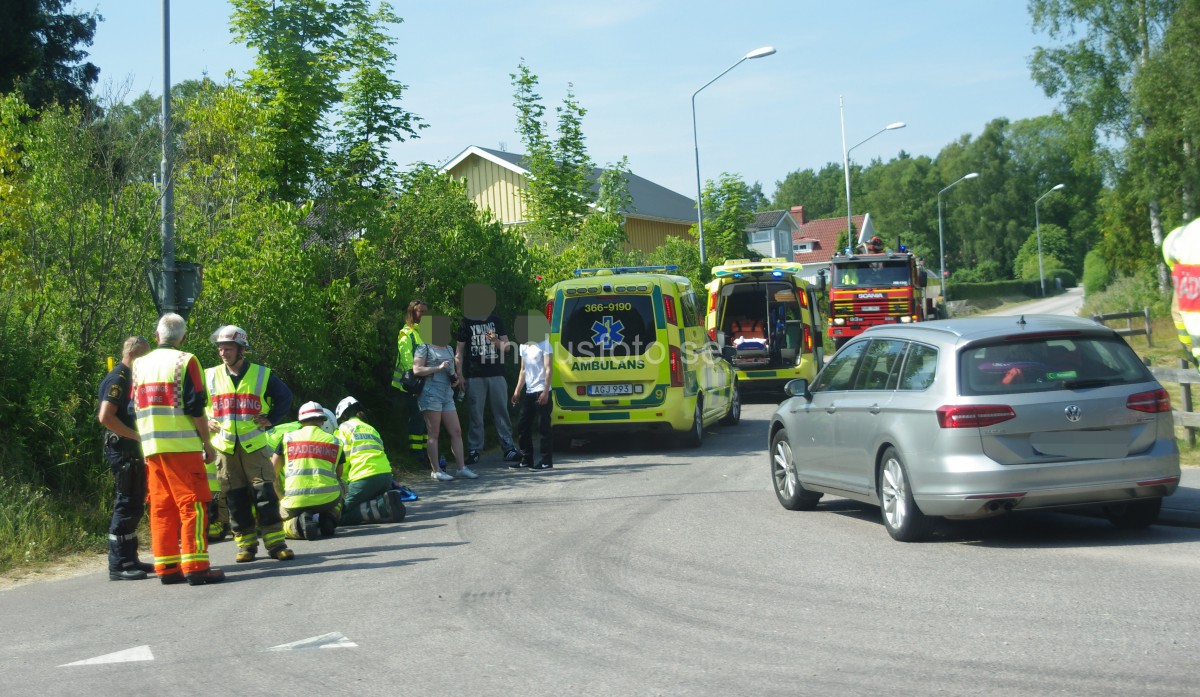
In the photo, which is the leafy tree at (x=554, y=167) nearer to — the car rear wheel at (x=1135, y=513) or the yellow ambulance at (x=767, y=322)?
the yellow ambulance at (x=767, y=322)

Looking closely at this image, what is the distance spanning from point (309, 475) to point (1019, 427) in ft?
18.3

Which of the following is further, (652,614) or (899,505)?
(899,505)

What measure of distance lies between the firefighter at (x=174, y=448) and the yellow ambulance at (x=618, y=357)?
24.3ft

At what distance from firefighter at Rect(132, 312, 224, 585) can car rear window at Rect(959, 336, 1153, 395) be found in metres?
5.30

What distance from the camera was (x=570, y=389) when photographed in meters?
15.5

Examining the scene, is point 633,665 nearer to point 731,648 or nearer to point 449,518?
point 731,648

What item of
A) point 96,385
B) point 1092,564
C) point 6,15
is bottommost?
point 1092,564

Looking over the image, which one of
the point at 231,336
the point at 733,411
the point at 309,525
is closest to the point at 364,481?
the point at 309,525

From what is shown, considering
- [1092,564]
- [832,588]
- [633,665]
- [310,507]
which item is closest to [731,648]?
[633,665]

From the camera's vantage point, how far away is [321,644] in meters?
6.31

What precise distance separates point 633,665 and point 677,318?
33.5 feet

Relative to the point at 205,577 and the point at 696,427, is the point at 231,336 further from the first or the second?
the point at 696,427

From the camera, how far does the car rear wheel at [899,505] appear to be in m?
8.47

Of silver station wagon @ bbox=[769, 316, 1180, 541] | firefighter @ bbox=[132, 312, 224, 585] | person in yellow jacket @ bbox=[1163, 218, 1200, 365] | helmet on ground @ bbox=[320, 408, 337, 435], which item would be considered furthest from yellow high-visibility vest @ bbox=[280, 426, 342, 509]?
person in yellow jacket @ bbox=[1163, 218, 1200, 365]
